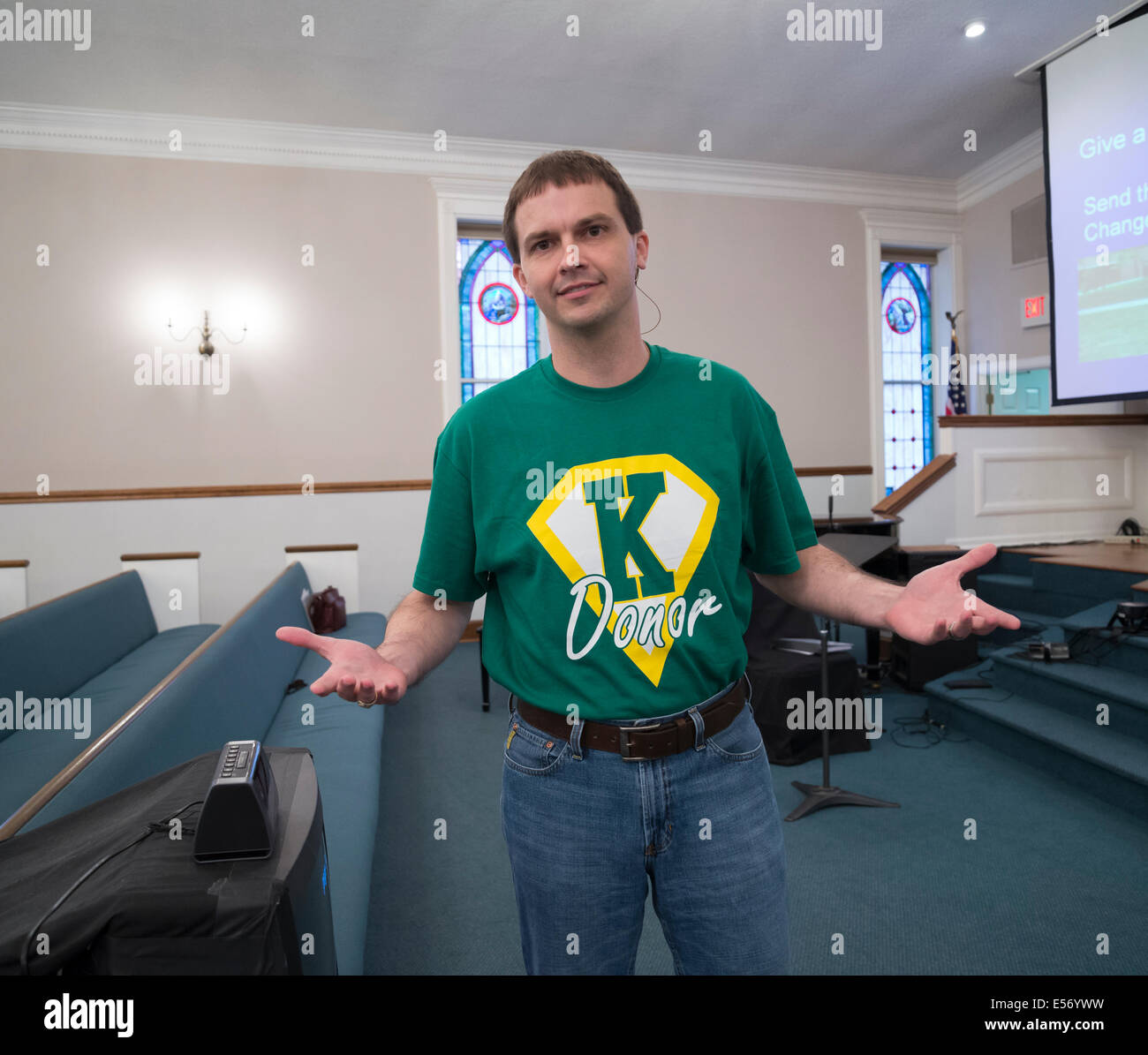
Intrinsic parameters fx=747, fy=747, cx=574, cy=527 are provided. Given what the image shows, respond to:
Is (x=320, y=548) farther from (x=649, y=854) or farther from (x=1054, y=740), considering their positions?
(x=649, y=854)

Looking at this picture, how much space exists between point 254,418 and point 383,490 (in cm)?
103

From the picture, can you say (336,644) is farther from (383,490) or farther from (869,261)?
(869,261)

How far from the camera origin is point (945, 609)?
2.89 feet

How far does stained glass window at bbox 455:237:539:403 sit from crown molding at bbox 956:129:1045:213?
4043 mm

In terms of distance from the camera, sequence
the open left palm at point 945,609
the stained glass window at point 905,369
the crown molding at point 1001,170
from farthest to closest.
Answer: the stained glass window at point 905,369 < the crown molding at point 1001,170 < the open left palm at point 945,609

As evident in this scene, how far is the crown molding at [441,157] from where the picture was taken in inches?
196

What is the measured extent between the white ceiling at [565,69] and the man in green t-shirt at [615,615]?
3.97 meters

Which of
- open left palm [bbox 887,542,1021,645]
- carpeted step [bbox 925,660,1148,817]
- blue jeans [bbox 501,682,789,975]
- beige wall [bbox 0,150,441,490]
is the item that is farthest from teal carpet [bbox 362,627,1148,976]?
beige wall [bbox 0,150,441,490]

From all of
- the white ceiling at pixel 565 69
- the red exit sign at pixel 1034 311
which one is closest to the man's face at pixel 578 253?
the white ceiling at pixel 565 69

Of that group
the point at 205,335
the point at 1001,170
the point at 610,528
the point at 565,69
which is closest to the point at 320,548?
the point at 205,335

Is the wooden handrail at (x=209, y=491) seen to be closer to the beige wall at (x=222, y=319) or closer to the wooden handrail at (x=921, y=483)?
the beige wall at (x=222, y=319)
